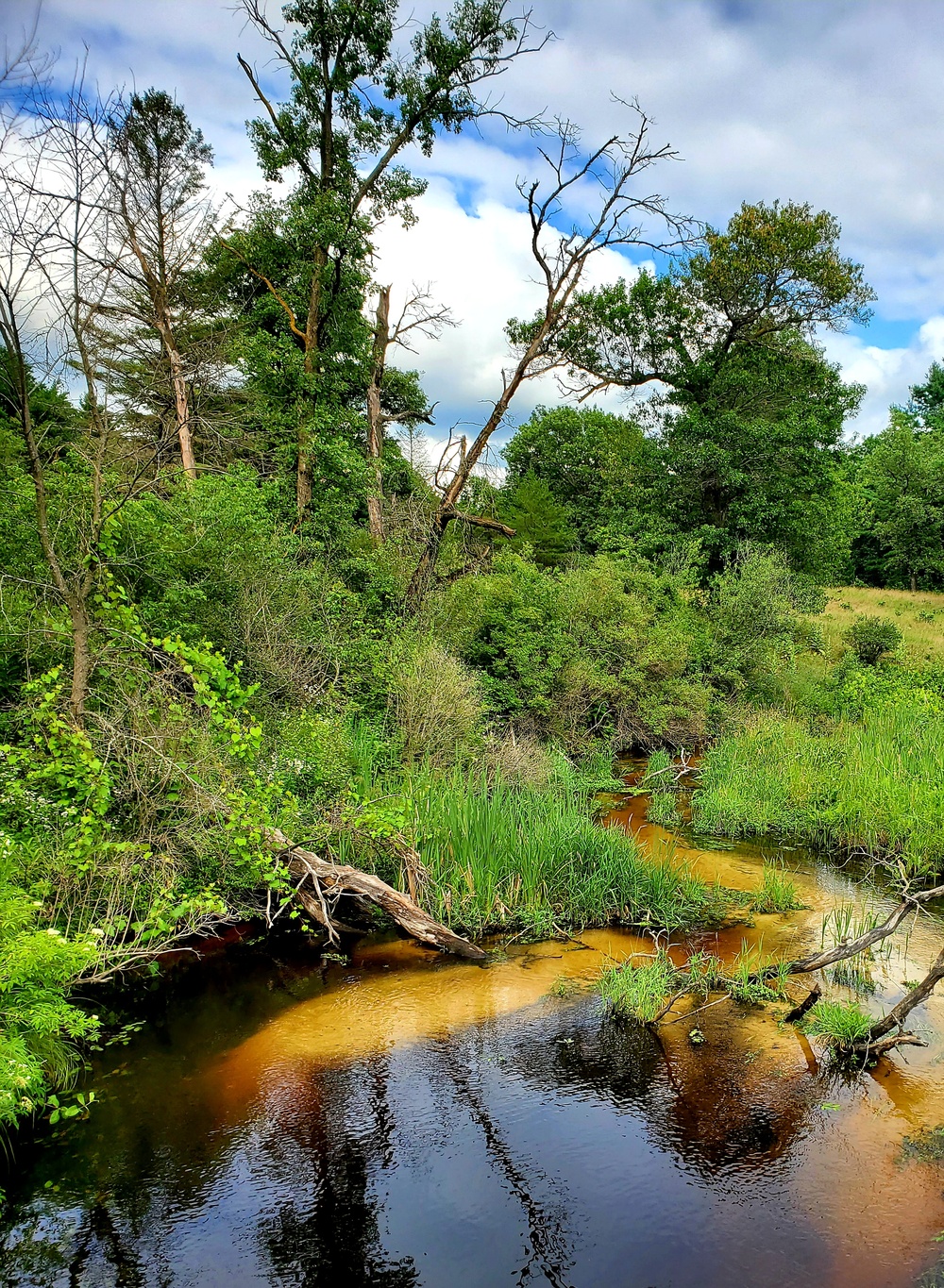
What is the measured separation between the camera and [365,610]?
42.3 ft

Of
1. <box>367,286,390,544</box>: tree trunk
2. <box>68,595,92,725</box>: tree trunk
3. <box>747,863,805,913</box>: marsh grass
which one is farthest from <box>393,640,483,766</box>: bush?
<box>367,286,390,544</box>: tree trunk

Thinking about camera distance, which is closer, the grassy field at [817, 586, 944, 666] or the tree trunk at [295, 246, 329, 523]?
the tree trunk at [295, 246, 329, 523]

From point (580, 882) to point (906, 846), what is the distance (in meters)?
4.27

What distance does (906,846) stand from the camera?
9.64 m

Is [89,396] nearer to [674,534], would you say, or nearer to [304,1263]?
[304,1263]

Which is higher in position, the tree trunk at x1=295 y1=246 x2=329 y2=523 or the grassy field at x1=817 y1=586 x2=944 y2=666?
the tree trunk at x1=295 y1=246 x2=329 y2=523

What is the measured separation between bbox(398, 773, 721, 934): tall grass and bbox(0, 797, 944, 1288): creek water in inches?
42.7

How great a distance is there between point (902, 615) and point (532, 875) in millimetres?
27759

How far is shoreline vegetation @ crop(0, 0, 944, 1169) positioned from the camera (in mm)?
6555

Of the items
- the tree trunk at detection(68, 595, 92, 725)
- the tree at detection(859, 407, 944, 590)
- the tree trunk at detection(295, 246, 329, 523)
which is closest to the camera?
the tree trunk at detection(68, 595, 92, 725)

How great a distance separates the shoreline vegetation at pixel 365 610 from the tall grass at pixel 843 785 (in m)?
0.07

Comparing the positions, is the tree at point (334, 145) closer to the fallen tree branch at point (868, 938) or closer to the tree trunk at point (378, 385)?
the tree trunk at point (378, 385)

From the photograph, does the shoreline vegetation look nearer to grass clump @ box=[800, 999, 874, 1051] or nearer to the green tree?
grass clump @ box=[800, 999, 874, 1051]

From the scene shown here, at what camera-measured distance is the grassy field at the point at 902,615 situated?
23022 millimetres
